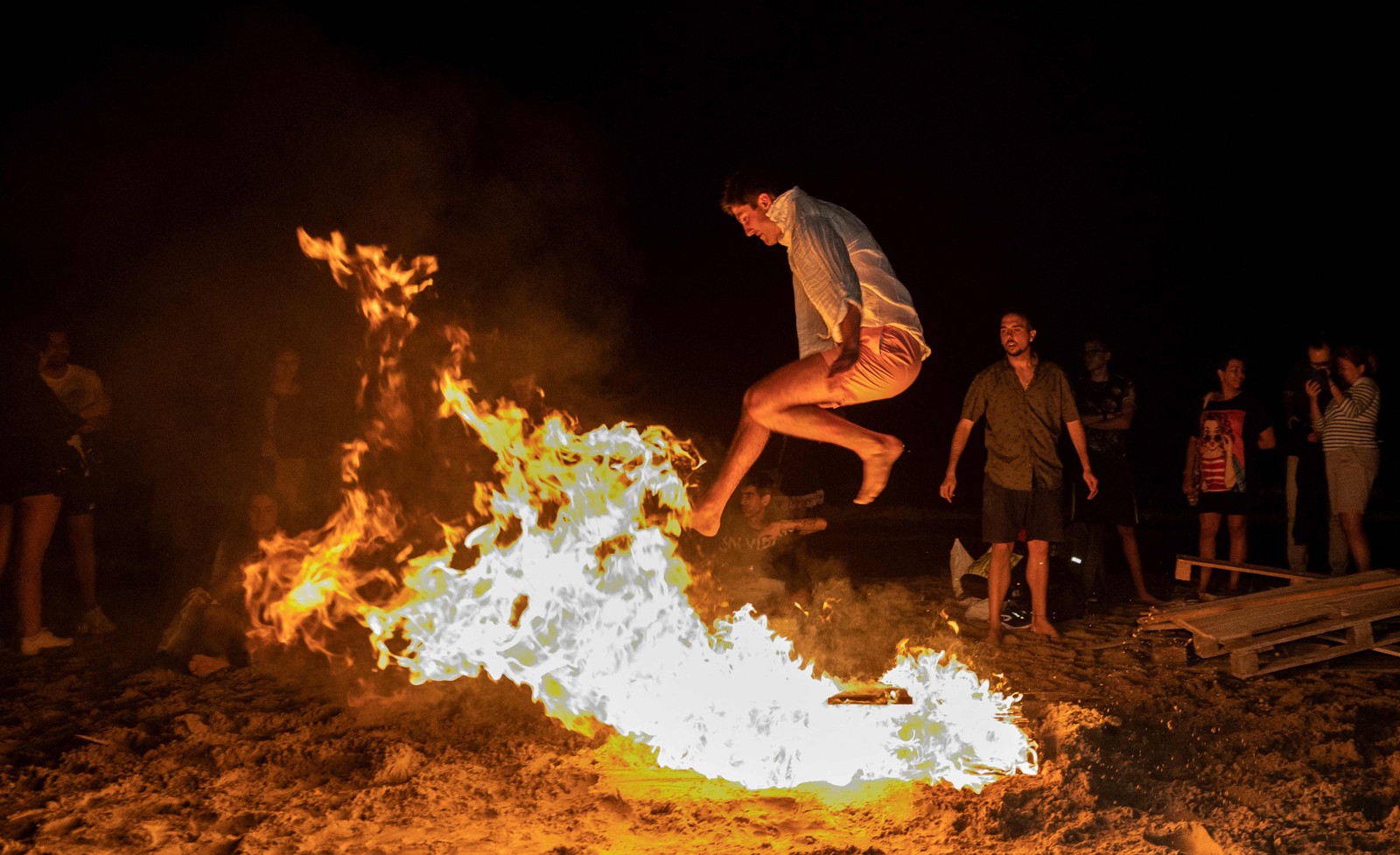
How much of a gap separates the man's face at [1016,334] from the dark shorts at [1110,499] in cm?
188

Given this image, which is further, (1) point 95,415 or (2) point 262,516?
(1) point 95,415

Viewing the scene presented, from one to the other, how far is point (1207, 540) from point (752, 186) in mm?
5873

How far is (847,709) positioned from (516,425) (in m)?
2.61

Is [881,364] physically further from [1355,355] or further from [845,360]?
[1355,355]

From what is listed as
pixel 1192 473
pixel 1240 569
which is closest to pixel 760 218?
pixel 1240 569

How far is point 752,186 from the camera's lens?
436 cm

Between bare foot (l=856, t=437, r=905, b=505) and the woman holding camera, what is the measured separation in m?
4.67

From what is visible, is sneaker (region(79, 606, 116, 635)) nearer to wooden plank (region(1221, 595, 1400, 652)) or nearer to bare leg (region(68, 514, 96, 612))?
bare leg (region(68, 514, 96, 612))

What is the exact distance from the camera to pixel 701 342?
74.1 ft

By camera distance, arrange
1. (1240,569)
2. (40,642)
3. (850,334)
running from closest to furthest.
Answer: (850,334)
(40,642)
(1240,569)

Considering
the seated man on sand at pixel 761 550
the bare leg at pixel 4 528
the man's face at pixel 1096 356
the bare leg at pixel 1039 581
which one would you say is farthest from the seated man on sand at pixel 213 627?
the man's face at pixel 1096 356

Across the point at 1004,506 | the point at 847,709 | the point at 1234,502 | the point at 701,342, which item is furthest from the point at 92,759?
the point at 701,342

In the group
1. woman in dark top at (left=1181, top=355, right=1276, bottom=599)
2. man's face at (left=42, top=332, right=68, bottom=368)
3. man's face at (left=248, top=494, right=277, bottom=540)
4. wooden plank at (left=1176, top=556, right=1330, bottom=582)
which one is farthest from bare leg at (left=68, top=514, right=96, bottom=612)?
woman in dark top at (left=1181, top=355, right=1276, bottom=599)

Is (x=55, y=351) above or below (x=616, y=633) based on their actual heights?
above
